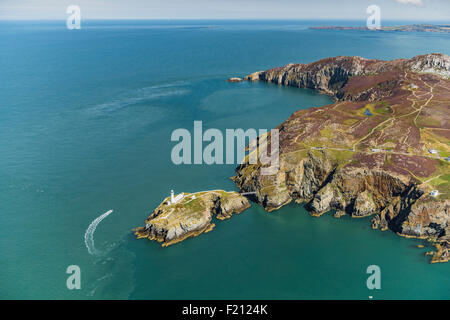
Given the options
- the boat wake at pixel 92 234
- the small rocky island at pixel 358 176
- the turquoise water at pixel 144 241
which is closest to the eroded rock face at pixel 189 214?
the small rocky island at pixel 358 176

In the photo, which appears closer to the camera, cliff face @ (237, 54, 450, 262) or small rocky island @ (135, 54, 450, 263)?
small rocky island @ (135, 54, 450, 263)

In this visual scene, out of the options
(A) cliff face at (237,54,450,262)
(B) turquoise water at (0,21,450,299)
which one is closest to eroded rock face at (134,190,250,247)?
(B) turquoise water at (0,21,450,299)

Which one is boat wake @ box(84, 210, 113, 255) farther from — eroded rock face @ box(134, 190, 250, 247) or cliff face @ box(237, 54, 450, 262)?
cliff face @ box(237, 54, 450, 262)

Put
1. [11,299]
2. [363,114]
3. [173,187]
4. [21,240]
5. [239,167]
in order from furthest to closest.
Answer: [363,114]
[239,167]
[173,187]
[21,240]
[11,299]

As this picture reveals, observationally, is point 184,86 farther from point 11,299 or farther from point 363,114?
point 11,299

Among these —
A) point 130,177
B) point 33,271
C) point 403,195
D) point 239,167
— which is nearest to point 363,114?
point 403,195

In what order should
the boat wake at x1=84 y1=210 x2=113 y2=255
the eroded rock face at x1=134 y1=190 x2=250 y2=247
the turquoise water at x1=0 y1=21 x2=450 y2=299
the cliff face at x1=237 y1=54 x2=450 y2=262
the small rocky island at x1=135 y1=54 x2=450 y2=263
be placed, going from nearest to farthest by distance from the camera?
1. the turquoise water at x1=0 y1=21 x2=450 y2=299
2. the boat wake at x1=84 y1=210 x2=113 y2=255
3. the eroded rock face at x1=134 y1=190 x2=250 y2=247
4. the small rocky island at x1=135 y1=54 x2=450 y2=263
5. the cliff face at x1=237 y1=54 x2=450 y2=262
